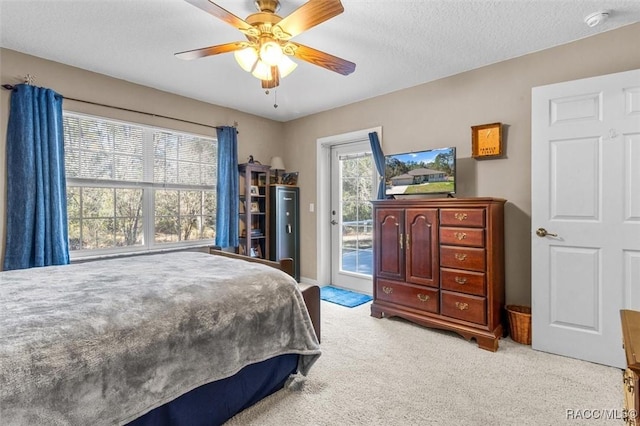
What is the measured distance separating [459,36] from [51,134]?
11.3 ft

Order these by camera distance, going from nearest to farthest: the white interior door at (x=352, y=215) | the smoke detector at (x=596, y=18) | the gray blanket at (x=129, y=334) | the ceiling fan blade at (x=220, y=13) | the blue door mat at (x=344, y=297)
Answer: the gray blanket at (x=129, y=334), the ceiling fan blade at (x=220, y=13), the smoke detector at (x=596, y=18), the blue door mat at (x=344, y=297), the white interior door at (x=352, y=215)

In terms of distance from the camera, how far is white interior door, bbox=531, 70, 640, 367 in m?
2.18

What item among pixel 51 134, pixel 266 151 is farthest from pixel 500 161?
pixel 51 134

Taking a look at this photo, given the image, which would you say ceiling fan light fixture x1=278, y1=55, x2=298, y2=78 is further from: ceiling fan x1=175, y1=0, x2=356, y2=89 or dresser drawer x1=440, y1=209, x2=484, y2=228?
dresser drawer x1=440, y1=209, x2=484, y2=228

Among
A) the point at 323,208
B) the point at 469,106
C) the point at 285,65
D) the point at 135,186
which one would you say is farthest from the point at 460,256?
the point at 135,186

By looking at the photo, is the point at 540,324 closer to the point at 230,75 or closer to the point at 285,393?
the point at 285,393

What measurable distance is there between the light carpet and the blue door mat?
1.02m

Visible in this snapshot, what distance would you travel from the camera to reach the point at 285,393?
1.95m

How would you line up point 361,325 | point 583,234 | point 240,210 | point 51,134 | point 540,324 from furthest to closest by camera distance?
point 240,210
point 361,325
point 51,134
point 540,324
point 583,234

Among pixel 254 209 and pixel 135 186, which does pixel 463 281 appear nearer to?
pixel 254 209

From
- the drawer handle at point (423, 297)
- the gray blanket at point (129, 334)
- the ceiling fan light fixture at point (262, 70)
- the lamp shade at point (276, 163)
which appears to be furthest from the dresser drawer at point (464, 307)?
the lamp shade at point (276, 163)

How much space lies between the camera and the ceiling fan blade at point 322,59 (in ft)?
6.62

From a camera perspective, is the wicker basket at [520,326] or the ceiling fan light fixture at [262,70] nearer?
the ceiling fan light fixture at [262,70]

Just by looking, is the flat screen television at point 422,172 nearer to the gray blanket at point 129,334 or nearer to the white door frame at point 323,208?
the white door frame at point 323,208
